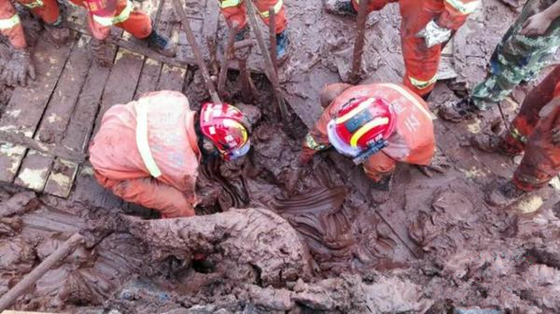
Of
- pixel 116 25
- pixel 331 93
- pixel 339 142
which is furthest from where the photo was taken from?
pixel 116 25

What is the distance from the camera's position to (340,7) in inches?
180

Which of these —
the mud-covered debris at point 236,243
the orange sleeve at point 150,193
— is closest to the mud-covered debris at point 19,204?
the orange sleeve at point 150,193

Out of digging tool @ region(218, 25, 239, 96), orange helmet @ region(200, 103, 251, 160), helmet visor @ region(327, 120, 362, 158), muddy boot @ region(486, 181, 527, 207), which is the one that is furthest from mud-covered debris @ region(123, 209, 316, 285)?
muddy boot @ region(486, 181, 527, 207)

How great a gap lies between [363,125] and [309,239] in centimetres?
136

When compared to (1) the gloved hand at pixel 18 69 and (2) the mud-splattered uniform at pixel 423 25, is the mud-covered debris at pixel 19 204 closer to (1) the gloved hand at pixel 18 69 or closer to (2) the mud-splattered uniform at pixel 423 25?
(1) the gloved hand at pixel 18 69

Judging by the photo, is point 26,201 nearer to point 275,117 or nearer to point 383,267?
point 275,117

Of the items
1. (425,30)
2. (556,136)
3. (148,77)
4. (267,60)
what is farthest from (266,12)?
(556,136)

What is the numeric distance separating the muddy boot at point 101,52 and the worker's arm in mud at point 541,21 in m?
3.45

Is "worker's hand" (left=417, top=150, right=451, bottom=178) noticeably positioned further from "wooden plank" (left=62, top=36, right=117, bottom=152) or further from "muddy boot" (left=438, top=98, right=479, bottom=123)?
"wooden plank" (left=62, top=36, right=117, bottom=152)

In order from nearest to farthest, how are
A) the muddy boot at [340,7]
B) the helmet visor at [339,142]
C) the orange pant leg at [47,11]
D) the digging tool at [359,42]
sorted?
the helmet visor at [339,142] → the digging tool at [359,42] → the orange pant leg at [47,11] → the muddy boot at [340,7]

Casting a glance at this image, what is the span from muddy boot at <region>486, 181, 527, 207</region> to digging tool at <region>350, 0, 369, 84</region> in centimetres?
157

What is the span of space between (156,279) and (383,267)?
5.93ft

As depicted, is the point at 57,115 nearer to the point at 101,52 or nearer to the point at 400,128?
the point at 101,52

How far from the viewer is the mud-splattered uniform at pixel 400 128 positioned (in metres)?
3.36
